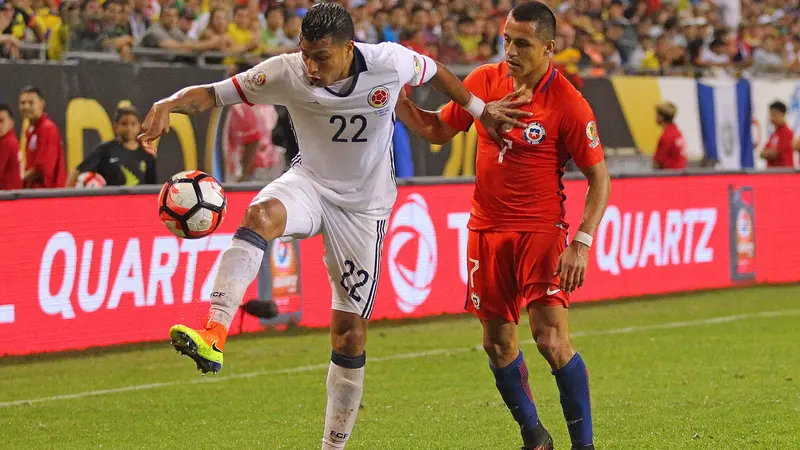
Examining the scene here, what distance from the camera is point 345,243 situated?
6582 mm

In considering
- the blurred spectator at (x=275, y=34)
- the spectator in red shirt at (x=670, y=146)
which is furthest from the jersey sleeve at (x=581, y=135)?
the spectator in red shirt at (x=670, y=146)

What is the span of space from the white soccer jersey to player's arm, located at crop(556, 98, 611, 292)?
795 mm

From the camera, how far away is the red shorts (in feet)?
22.1

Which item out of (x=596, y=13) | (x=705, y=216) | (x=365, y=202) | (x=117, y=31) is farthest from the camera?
(x=596, y=13)

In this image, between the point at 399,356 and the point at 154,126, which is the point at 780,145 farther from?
the point at 154,126

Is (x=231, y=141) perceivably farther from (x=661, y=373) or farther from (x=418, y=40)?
(x=661, y=373)

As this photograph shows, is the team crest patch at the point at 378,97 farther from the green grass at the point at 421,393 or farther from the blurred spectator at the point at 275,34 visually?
the blurred spectator at the point at 275,34

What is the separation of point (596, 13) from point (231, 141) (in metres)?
10.3

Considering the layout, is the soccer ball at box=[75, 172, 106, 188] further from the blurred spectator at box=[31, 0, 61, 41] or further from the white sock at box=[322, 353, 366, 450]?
the white sock at box=[322, 353, 366, 450]

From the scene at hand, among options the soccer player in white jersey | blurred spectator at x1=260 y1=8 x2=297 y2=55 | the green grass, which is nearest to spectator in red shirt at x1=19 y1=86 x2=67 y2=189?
the green grass

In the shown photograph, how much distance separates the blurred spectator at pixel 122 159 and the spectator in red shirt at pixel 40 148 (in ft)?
1.35

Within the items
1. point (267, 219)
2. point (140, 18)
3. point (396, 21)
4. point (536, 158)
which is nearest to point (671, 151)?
point (396, 21)

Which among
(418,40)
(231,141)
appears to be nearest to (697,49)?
(418,40)

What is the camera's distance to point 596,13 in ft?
78.2
